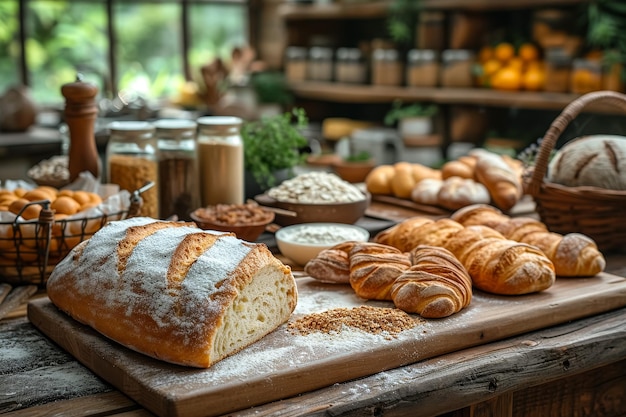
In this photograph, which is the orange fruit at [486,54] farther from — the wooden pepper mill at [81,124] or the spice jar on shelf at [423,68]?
the wooden pepper mill at [81,124]

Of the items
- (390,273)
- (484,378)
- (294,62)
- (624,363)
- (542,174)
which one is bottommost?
(624,363)

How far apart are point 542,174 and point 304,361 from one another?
934mm

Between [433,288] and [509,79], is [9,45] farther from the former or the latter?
[433,288]

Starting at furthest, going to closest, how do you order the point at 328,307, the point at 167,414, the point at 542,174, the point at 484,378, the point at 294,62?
the point at 294,62
the point at 542,174
the point at 328,307
the point at 484,378
the point at 167,414

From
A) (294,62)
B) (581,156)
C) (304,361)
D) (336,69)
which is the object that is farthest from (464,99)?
(304,361)

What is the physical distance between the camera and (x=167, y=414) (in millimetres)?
1055

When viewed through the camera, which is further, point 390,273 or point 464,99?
point 464,99

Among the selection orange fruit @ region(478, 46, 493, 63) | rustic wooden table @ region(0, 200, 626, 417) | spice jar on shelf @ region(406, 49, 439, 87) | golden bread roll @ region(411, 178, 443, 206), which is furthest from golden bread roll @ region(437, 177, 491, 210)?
spice jar on shelf @ region(406, 49, 439, 87)

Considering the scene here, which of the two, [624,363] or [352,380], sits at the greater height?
[352,380]

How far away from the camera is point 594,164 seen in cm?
187

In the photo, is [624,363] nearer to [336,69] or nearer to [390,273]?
[390,273]

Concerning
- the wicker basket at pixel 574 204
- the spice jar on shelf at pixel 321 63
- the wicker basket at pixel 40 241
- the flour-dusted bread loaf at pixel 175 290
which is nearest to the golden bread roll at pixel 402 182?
the wicker basket at pixel 574 204

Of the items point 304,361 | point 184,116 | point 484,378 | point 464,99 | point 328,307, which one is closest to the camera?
point 304,361

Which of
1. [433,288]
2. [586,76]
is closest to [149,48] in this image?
[586,76]
